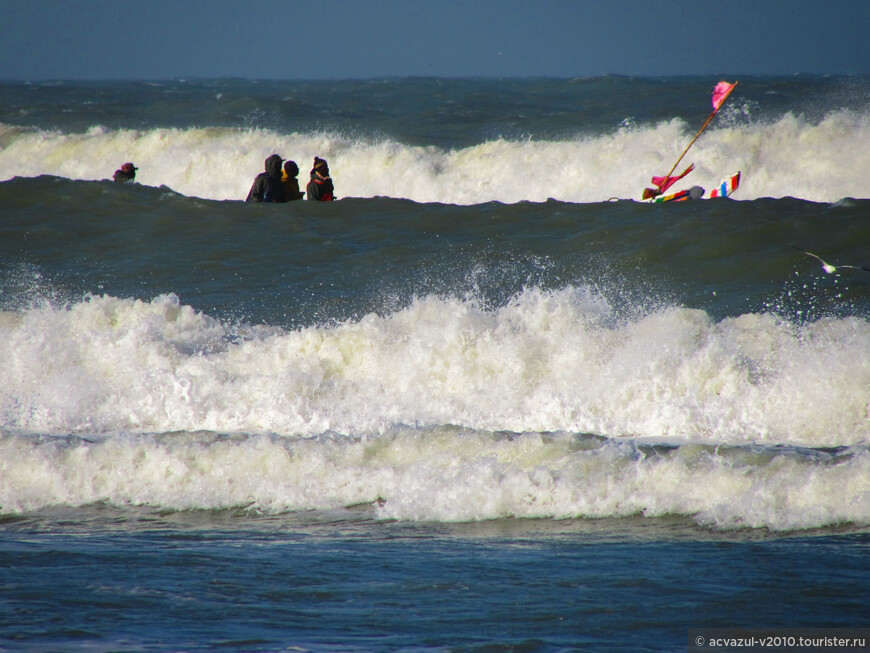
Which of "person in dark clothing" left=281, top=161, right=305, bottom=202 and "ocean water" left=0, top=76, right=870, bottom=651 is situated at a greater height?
"person in dark clothing" left=281, top=161, right=305, bottom=202

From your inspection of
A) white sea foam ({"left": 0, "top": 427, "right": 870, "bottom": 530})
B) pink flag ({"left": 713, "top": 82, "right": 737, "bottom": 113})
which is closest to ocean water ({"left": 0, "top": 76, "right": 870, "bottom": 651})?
white sea foam ({"left": 0, "top": 427, "right": 870, "bottom": 530})

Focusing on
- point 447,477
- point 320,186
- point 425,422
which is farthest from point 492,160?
point 447,477

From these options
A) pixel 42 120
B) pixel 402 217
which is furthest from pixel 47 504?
pixel 42 120

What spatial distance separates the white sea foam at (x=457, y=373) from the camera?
774 centimetres

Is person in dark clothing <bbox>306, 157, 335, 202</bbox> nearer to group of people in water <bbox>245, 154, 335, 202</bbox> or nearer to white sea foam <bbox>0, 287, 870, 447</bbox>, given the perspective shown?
group of people in water <bbox>245, 154, 335, 202</bbox>

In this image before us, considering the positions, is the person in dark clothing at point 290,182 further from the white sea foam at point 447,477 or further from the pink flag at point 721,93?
the white sea foam at point 447,477

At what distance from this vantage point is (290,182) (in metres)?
15.0

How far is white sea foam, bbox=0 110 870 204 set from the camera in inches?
736

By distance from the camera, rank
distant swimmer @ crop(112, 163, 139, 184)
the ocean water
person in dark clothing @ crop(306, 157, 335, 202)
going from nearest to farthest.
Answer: the ocean water < person in dark clothing @ crop(306, 157, 335, 202) < distant swimmer @ crop(112, 163, 139, 184)

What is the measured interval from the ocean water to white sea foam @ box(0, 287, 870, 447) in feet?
0.09

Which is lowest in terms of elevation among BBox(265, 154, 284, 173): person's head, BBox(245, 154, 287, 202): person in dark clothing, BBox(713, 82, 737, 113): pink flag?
BBox(245, 154, 287, 202): person in dark clothing

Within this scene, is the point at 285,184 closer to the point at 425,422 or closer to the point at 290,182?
the point at 290,182

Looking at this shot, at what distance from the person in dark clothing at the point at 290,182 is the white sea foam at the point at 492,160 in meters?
5.69

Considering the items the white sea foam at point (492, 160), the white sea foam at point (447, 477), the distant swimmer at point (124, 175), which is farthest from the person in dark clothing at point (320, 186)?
the white sea foam at point (447, 477)
